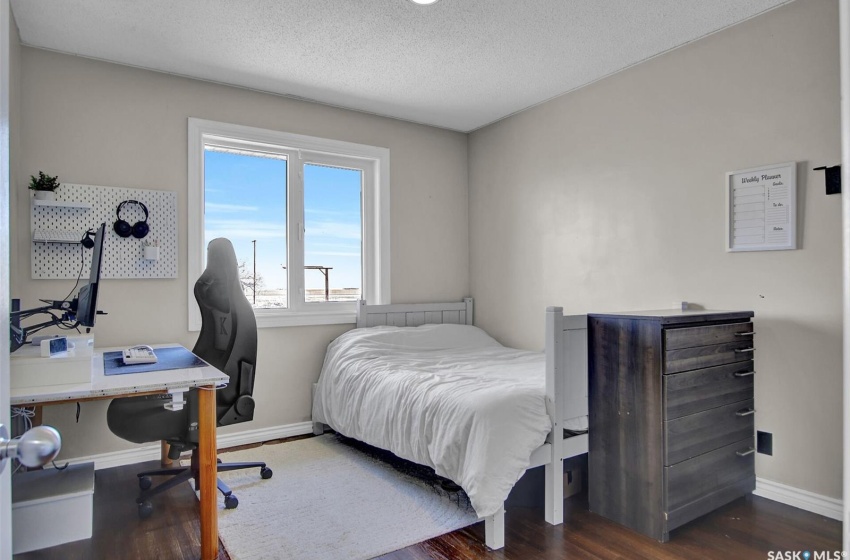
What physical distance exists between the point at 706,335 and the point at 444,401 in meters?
1.20

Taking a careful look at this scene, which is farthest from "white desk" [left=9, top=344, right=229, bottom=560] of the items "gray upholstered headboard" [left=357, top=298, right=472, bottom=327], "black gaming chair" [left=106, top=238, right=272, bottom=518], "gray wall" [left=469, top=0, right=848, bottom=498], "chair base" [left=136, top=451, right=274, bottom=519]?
"gray wall" [left=469, top=0, right=848, bottom=498]

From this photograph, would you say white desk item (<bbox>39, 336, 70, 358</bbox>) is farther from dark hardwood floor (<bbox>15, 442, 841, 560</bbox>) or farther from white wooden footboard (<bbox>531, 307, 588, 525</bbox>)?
white wooden footboard (<bbox>531, 307, 588, 525</bbox>)

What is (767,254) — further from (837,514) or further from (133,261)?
(133,261)

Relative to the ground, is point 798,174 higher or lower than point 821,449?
higher

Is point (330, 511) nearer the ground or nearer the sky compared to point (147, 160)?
nearer the ground

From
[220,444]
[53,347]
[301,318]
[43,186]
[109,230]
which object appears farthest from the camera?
[301,318]

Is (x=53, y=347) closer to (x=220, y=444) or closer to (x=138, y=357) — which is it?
(x=138, y=357)

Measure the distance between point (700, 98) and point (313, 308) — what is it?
9.21 feet

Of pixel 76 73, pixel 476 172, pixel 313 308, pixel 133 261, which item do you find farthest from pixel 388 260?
pixel 76 73

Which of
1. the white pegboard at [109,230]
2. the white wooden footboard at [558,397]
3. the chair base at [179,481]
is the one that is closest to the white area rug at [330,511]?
the chair base at [179,481]

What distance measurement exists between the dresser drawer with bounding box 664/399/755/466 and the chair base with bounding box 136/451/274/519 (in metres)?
1.97

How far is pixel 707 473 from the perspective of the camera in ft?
7.40

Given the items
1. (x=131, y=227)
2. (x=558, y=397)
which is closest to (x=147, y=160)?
(x=131, y=227)

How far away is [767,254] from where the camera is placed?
8.34 feet
